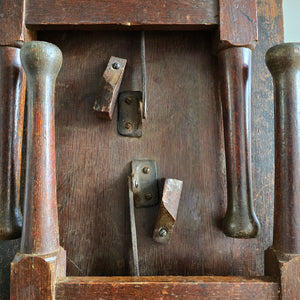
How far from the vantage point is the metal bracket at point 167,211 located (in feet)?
2.12

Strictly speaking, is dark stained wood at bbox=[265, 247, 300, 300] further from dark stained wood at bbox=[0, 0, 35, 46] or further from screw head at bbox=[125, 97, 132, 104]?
dark stained wood at bbox=[0, 0, 35, 46]

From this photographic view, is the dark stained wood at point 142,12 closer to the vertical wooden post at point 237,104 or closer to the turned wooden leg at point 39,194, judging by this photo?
the vertical wooden post at point 237,104

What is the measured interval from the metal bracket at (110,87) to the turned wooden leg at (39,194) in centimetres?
14

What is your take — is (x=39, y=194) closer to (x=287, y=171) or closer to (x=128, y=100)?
(x=128, y=100)

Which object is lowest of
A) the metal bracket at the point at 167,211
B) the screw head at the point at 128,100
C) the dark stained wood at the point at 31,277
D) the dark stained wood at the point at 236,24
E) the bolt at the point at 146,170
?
the dark stained wood at the point at 31,277

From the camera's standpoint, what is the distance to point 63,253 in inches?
22.8

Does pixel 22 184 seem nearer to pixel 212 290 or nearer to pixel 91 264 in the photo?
pixel 91 264

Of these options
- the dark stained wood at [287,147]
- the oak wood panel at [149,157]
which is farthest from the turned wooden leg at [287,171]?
the oak wood panel at [149,157]

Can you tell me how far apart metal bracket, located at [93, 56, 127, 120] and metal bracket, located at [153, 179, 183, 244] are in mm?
190

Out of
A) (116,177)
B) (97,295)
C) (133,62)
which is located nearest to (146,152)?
(116,177)

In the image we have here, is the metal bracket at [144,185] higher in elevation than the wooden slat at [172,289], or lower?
higher

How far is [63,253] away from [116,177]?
0.19m

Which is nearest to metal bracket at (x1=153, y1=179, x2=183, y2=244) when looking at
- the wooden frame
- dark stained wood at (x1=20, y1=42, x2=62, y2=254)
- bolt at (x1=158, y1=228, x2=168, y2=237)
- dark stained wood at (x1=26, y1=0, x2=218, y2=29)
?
bolt at (x1=158, y1=228, x2=168, y2=237)

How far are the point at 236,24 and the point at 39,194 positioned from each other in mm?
479
